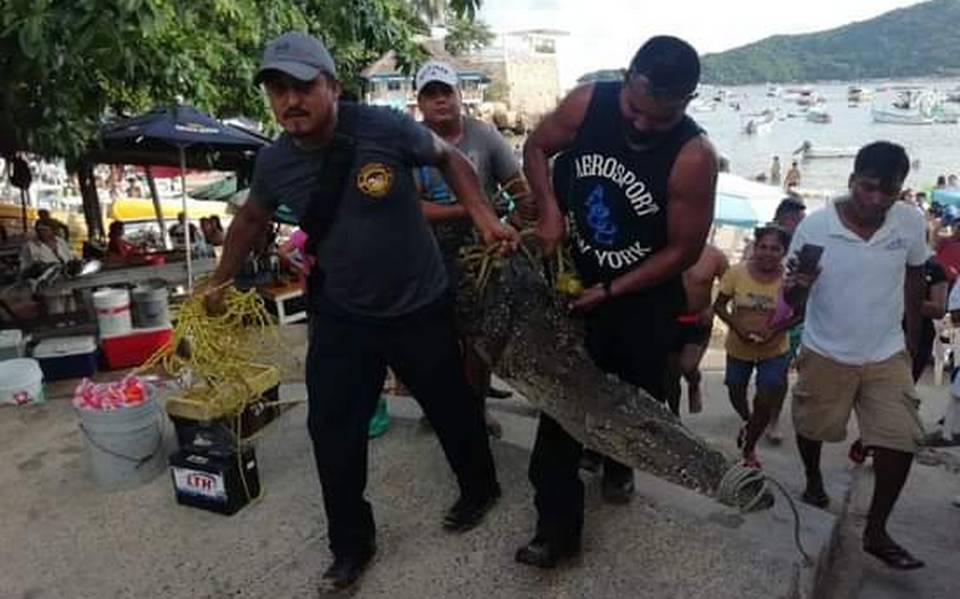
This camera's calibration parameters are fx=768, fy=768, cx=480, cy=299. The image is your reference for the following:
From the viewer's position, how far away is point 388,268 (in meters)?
2.54

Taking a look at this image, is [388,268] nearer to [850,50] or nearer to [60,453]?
[60,453]

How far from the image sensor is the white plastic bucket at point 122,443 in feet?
11.7

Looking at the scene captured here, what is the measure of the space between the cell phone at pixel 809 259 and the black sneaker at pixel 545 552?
1.55 metres

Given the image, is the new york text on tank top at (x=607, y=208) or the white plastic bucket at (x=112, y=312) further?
the white plastic bucket at (x=112, y=312)

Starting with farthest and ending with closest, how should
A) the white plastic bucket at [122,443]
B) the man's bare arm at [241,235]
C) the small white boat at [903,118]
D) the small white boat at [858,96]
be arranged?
the small white boat at [858,96] < the small white boat at [903,118] < the white plastic bucket at [122,443] < the man's bare arm at [241,235]

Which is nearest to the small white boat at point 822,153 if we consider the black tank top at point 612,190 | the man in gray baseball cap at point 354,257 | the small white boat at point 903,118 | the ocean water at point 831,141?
the ocean water at point 831,141

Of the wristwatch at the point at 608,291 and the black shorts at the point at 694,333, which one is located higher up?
the wristwatch at the point at 608,291

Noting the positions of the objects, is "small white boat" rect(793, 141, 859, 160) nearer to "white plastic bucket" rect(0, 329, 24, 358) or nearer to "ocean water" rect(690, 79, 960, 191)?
"ocean water" rect(690, 79, 960, 191)

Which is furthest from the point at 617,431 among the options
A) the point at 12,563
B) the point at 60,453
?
the point at 60,453

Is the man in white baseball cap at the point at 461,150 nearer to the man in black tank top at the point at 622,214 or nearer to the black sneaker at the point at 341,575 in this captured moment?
the man in black tank top at the point at 622,214

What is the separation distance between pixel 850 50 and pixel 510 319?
7003 inches

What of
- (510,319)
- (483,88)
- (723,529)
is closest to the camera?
(510,319)

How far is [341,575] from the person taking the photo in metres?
2.71

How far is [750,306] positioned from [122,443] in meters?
3.61
